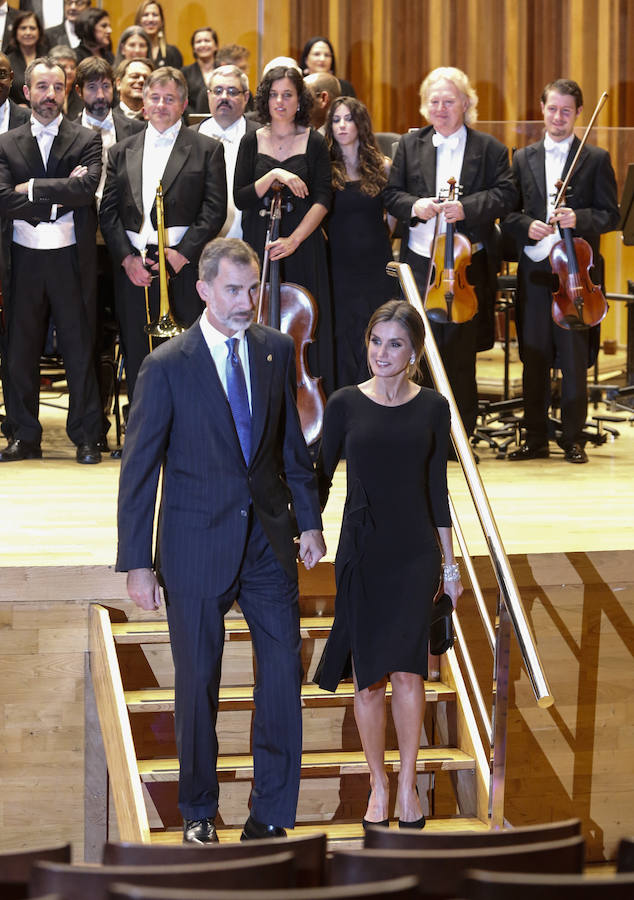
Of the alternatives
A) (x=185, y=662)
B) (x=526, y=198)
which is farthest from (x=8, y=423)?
(x=185, y=662)

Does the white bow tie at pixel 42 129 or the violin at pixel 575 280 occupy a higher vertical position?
the white bow tie at pixel 42 129

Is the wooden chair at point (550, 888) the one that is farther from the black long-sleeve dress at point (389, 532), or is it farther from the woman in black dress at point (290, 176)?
the woman in black dress at point (290, 176)

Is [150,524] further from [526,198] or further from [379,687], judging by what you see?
[526,198]

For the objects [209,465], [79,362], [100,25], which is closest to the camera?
[209,465]

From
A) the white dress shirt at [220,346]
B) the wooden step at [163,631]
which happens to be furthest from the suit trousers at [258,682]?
the wooden step at [163,631]

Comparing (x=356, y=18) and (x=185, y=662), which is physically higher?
(x=356, y=18)

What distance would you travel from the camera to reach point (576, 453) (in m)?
5.25

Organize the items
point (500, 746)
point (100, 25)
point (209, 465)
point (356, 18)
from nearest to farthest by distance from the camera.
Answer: point (209, 465) → point (500, 746) → point (100, 25) → point (356, 18)

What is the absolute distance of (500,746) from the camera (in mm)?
3068

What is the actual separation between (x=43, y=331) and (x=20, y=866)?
3.32 meters

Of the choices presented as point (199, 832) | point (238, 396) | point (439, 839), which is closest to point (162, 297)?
point (238, 396)

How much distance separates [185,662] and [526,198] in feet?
8.99

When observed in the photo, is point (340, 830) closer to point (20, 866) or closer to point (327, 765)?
point (327, 765)

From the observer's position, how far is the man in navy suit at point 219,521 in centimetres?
287
